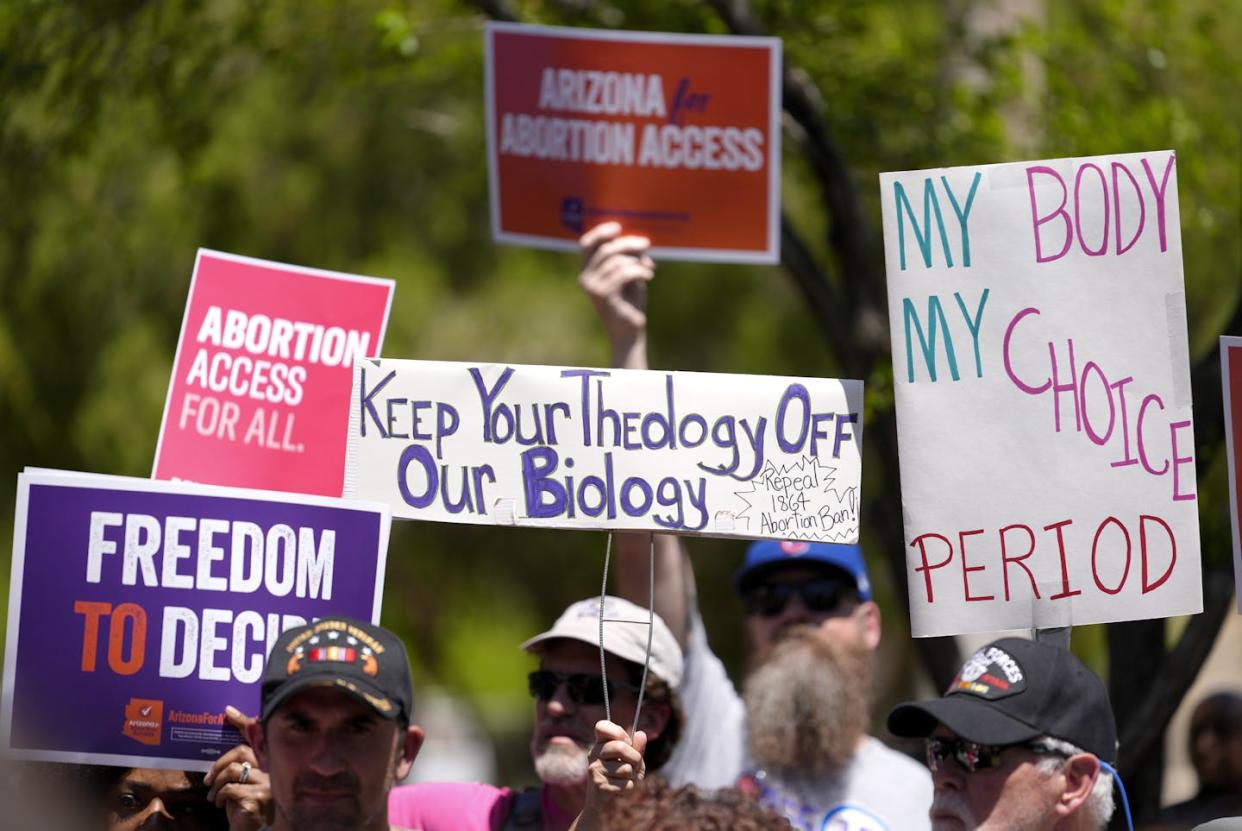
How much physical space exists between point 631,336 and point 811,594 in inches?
33.8

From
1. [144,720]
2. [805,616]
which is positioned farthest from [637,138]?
[144,720]

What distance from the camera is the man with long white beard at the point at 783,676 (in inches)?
173

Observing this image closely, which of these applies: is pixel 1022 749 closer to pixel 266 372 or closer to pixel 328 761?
pixel 328 761

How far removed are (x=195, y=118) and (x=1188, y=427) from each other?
4638mm

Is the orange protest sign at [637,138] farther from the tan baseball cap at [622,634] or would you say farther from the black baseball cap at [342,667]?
the black baseball cap at [342,667]

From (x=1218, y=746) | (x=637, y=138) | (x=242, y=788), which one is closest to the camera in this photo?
(x=242, y=788)

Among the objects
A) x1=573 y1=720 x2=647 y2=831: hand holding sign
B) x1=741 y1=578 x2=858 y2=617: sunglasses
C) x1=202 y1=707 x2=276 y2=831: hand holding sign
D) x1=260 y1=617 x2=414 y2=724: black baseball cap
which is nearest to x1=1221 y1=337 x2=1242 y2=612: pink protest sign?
x1=741 y1=578 x2=858 y2=617: sunglasses

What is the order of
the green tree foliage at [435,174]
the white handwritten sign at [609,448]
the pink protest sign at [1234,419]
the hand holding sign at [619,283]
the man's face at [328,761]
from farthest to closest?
the green tree foliage at [435,174] < the hand holding sign at [619,283] < the pink protest sign at [1234,419] < the white handwritten sign at [609,448] < the man's face at [328,761]

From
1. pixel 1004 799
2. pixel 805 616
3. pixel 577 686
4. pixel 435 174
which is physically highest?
pixel 435 174

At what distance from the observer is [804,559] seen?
470 cm

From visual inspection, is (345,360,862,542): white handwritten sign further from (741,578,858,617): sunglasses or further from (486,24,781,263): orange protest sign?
(486,24,781,263): orange protest sign

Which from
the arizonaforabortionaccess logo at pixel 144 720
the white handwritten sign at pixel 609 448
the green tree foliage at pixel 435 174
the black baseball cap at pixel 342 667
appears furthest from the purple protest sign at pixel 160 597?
the green tree foliage at pixel 435 174

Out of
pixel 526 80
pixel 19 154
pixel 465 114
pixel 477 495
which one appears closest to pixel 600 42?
pixel 526 80

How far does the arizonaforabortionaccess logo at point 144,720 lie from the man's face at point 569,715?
81cm
